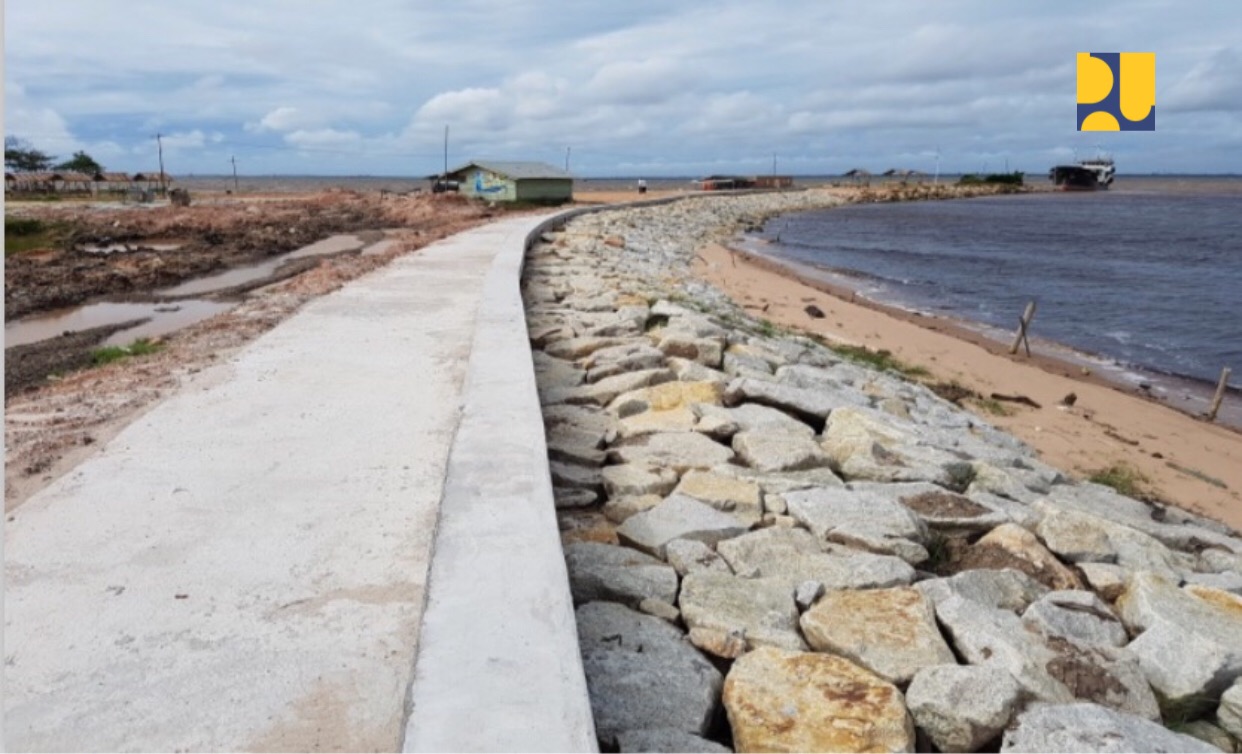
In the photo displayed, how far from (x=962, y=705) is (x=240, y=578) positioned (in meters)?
1.88

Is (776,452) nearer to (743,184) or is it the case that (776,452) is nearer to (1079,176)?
(743,184)

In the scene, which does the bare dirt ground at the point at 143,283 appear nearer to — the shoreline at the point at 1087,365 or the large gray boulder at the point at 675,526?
the large gray boulder at the point at 675,526

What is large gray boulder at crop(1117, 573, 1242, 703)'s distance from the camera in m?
2.60

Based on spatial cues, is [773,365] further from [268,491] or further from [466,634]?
[466,634]

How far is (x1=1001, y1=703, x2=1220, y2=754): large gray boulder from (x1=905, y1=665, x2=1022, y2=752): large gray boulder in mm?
49

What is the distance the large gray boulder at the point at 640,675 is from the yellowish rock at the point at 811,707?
85 mm

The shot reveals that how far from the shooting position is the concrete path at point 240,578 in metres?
1.94

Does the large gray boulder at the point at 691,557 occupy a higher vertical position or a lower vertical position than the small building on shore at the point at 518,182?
lower

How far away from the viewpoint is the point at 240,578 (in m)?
2.55

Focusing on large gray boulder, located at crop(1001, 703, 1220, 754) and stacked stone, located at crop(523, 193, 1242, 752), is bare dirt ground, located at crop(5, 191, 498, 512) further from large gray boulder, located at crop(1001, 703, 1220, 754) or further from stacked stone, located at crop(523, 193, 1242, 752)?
large gray boulder, located at crop(1001, 703, 1220, 754)

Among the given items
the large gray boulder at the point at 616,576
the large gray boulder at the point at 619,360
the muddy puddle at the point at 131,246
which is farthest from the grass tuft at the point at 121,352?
the muddy puddle at the point at 131,246

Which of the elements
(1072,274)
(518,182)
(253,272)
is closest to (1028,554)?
(253,272)

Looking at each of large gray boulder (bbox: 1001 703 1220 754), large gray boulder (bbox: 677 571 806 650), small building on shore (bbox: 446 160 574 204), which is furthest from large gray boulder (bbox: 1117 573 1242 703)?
small building on shore (bbox: 446 160 574 204)

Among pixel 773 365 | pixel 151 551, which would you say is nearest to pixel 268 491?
pixel 151 551
